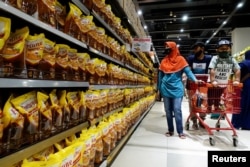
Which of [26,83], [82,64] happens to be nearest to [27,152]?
[26,83]

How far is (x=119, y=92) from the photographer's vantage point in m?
3.29

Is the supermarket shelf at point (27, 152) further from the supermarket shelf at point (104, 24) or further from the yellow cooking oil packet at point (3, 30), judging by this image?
the supermarket shelf at point (104, 24)

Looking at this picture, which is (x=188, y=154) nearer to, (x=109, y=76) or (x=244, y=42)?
(x=109, y=76)

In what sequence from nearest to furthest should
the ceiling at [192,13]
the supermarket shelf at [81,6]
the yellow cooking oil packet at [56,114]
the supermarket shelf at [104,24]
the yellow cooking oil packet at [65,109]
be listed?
the yellow cooking oil packet at [56,114]
the yellow cooking oil packet at [65,109]
the supermarket shelf at [81,6]
the supermarket shelf at [104,24]
the ceiling at [192,13]

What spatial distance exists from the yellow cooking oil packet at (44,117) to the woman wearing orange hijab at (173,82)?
269 cm

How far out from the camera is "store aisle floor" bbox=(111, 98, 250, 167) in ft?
8.60

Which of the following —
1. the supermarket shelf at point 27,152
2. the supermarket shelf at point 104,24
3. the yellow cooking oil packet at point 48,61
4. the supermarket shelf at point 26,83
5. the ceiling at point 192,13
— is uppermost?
the ceiling at point 192,13

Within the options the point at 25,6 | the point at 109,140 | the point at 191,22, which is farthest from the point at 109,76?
the point at 191,22

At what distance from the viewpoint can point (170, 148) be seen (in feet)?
10.5

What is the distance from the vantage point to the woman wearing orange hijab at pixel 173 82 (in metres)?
3.80

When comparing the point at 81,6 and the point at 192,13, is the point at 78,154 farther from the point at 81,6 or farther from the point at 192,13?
the point at 192,13

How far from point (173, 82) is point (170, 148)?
3.66ft

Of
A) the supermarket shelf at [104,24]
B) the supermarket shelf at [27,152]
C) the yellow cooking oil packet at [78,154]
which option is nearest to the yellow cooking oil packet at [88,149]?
the yellow cooking oil packet at [78,154]

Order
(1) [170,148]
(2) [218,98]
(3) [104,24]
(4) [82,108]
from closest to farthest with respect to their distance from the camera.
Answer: (4) [82,108] < (3) [104,24] < (1) [170,148] < (2) [218,98]
